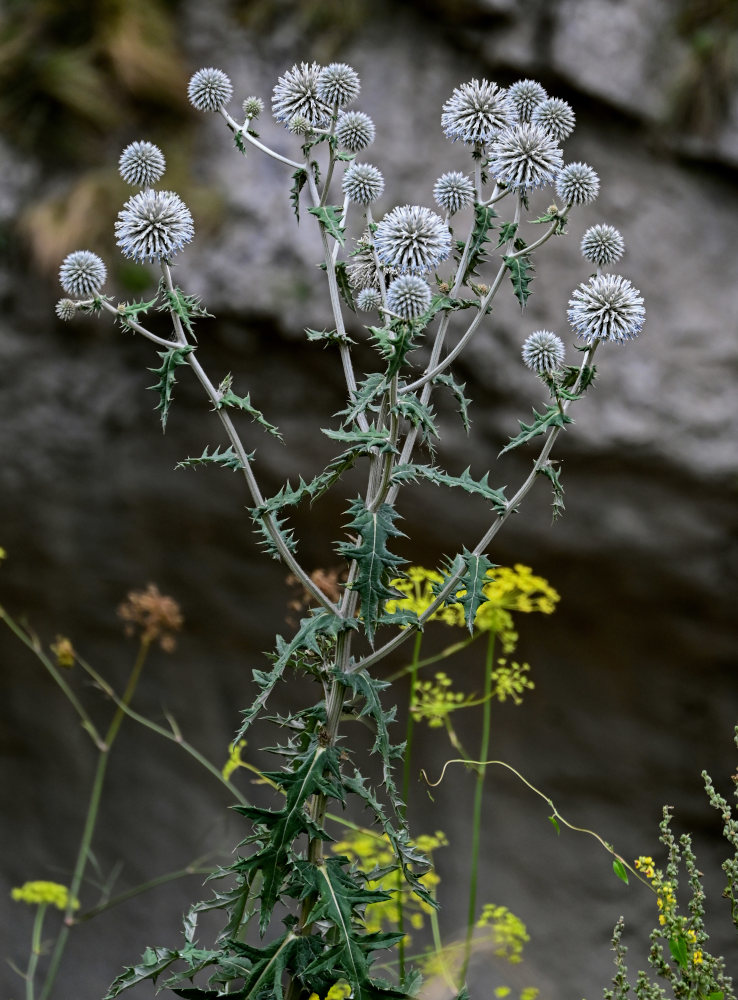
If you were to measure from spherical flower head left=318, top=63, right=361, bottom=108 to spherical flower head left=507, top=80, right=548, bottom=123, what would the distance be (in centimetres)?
18

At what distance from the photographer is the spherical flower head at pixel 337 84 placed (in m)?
1.04

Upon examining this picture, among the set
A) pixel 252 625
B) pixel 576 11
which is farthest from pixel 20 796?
pixel 576 11

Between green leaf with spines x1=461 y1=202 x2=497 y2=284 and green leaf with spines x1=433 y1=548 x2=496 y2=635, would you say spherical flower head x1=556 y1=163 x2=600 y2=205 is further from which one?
green leaf with spines x1=433 y1=548 x2=496 y2=635

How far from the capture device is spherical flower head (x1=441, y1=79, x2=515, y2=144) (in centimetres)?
101

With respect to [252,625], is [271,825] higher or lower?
lower

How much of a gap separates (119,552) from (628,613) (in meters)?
1.33

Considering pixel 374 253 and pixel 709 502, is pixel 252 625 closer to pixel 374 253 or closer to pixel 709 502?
pixel 709 502

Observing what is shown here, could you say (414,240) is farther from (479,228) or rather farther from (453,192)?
(453,192)

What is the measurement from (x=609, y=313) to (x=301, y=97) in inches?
17.8

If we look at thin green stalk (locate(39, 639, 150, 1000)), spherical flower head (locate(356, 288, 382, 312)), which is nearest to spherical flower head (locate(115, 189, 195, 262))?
spherical flower head (locate(356, 288, 382, 312))

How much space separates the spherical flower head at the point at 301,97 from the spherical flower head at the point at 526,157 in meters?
0.24

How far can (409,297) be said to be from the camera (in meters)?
0.90

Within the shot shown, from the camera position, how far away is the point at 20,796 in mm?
2537

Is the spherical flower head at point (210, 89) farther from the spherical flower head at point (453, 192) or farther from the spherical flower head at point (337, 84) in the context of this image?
the spherical flower head at point (453, 192)
